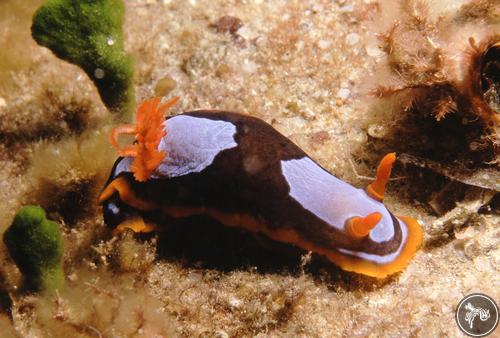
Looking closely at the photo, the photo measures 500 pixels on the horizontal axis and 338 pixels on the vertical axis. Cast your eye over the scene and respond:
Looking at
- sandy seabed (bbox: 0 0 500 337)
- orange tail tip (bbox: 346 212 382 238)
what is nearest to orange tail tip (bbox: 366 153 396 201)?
orange tail tip (bbox: 346 212 382 238)

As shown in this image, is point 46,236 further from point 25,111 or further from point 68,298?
point 25,111

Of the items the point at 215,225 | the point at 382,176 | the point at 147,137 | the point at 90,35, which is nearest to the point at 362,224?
the point at 382,176

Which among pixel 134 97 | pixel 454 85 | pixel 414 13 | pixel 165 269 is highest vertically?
pixel 414 13

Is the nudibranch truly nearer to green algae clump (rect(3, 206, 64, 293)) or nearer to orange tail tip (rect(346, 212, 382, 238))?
orange tail tip (rect(346, 212, 382, 238))

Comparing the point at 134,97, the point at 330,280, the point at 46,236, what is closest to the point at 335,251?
the point at 330,280

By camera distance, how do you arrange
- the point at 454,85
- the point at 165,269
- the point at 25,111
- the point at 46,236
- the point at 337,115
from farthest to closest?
the point at 25,111
the point at 337,115
the point at 165,269
the point at 454,85
the point at 46,236

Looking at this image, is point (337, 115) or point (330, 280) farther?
point (337, 115)
